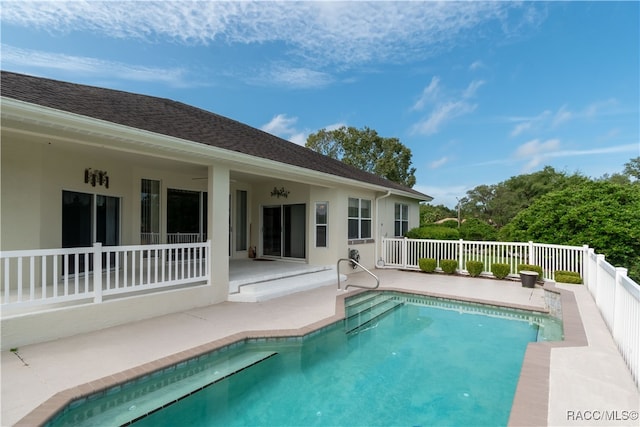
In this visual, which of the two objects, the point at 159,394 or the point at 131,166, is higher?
the point at 131,166

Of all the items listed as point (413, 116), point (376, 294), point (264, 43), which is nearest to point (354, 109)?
point (413, 116)

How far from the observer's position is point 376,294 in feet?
30.6

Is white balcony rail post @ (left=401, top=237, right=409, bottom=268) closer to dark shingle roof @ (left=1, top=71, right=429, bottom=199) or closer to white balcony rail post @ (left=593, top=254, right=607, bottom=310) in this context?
white balcony rail post @ (left=593, top=254, right=607, bottom=310)

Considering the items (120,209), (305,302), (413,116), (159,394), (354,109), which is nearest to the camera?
(159,394)

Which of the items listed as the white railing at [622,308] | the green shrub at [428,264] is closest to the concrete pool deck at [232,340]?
the white railing at [622,308]

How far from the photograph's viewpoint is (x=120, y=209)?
348 inches

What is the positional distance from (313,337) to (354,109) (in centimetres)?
2779

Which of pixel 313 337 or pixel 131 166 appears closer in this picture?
pixel 313 337

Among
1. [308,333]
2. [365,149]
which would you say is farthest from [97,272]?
[365,149]

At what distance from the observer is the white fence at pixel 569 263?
434cm

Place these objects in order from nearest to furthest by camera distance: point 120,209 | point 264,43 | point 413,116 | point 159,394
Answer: point 159,394 → point 120,209 → point 264,43 → point 413,116

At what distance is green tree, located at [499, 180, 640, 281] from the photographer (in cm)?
1234

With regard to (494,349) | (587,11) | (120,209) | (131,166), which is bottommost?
(494,349)

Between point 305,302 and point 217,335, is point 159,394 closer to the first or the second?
point 217,335
